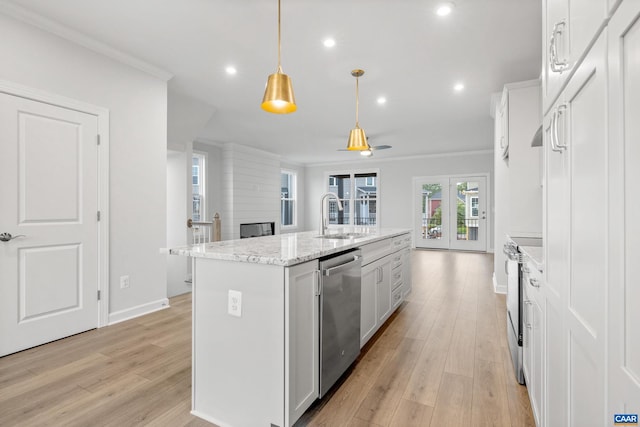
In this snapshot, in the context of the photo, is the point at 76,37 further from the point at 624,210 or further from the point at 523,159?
the point at 523,159

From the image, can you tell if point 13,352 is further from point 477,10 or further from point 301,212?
point 301,212

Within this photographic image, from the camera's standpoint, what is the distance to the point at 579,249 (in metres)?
0.87

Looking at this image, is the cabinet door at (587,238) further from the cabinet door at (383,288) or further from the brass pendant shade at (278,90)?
the cabinet door at (383,288)

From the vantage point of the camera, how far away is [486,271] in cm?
565

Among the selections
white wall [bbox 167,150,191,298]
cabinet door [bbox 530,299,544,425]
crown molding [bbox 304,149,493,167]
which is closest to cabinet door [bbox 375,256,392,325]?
cabinet door [bbox 530,299,544,425]

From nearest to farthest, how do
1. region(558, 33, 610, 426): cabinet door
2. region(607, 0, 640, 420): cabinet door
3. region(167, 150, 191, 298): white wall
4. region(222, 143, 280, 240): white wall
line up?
region(607, 0, 640, 420): cabinet door → region(558, 33, 610, 426): cabinet door → region(167, 150, 191, 298): white wall → region(222, 143, 280, 240): white wall

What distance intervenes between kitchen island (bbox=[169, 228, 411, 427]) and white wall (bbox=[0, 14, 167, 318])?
6.02 ft

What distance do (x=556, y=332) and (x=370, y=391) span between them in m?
1.18

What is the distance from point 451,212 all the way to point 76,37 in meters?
8.32

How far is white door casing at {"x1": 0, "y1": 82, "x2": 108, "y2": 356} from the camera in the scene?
2.43 metres

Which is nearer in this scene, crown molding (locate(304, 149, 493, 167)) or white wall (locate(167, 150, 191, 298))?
white wall (locate(167, 150, 191, 298))

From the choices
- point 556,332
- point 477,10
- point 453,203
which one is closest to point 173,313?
point 556,332

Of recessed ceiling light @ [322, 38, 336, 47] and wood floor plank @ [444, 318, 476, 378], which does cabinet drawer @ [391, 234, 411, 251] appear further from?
recessed ceiling light @ [322, 38, 336, 47]

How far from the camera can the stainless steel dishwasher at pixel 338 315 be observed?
176 cm
